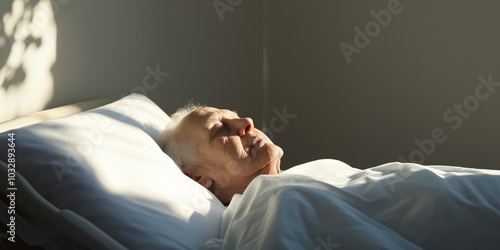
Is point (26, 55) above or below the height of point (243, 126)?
above

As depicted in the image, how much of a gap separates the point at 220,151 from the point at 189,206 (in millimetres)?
472

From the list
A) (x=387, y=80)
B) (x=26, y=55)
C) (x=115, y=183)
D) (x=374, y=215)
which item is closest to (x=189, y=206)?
(x=115, y=183)

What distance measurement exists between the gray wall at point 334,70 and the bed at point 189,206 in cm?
111

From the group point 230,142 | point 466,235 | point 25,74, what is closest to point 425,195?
point 466,235

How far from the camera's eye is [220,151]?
2152mm

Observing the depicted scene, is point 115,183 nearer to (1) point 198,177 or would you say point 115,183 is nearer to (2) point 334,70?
(1) point 198,177

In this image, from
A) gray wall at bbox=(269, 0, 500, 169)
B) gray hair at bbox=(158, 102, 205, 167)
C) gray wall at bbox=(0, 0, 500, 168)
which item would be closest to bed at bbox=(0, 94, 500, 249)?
gray hair at bbox=(158, 102, 205, 167)

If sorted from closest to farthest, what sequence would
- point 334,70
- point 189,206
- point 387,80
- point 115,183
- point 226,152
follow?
point 115,183
point 189,206
point 226,152
point 387,80
point 334,70

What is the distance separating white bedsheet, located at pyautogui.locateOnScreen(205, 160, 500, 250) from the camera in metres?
1.44

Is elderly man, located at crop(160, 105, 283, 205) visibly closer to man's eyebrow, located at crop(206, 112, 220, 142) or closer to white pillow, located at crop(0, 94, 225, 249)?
man's eyebrow, located at crop(206, 112, 220, 142)

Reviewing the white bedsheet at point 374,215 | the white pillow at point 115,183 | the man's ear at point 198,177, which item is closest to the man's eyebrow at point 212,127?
the man's ear at point 198,177

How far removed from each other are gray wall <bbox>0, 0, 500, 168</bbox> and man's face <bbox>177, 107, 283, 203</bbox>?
2.16ft

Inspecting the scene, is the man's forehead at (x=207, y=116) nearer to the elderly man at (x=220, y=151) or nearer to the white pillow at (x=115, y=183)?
the elderly man at (x=220, y=151)

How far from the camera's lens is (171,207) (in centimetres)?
162
